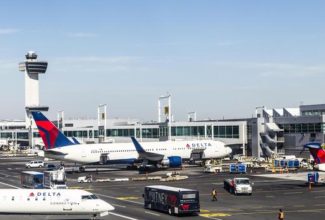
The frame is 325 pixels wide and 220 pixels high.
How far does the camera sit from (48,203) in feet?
152

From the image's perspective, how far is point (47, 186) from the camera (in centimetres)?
7112

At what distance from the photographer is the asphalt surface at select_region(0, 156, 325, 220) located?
51875 millimetres

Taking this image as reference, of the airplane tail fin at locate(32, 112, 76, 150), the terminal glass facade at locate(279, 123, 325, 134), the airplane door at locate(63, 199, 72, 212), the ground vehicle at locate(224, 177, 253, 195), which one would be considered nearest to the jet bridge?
the terminal glass facade at locate(279, 123, 325, 134)

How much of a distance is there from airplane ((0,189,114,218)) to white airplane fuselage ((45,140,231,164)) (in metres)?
52.8

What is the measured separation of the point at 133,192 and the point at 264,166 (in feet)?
137

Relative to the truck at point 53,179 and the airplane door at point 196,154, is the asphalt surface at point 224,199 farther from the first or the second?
the airplane door at point 196,154

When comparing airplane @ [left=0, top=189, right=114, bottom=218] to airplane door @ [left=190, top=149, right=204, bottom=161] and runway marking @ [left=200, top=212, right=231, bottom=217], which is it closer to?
runway marking @ [left=200, top=212, right=231, bottom=217]

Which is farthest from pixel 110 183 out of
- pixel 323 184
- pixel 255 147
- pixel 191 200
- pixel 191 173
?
pixel 255 147

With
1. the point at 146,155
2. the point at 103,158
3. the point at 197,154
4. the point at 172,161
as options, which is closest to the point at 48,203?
the point at 103,158

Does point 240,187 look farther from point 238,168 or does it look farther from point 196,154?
point 196,154

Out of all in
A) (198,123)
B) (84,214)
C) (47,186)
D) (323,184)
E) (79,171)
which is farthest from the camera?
(198,123)

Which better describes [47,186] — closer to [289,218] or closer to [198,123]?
[289,218]

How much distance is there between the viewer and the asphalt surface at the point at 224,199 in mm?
51875

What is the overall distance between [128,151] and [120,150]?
146 cm
